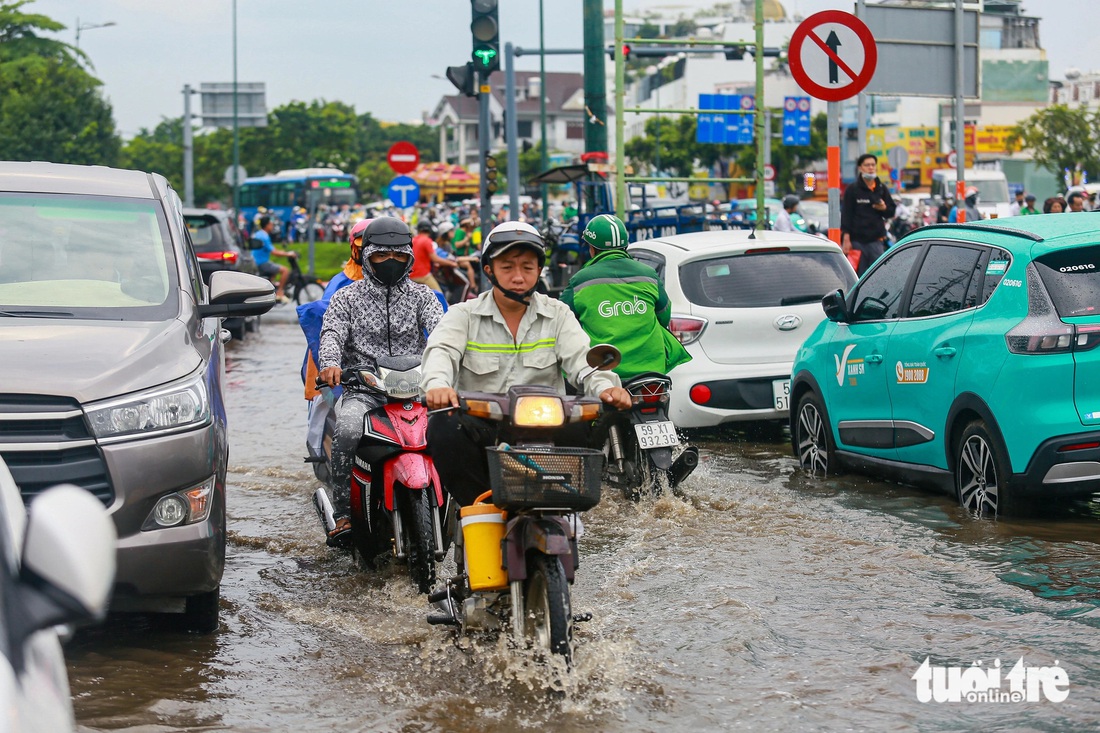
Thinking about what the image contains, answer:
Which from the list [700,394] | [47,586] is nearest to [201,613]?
[47,586]

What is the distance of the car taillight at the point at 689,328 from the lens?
10.5m

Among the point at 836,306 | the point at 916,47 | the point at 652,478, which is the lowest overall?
the point at 652,478

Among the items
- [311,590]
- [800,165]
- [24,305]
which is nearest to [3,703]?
[24,305]

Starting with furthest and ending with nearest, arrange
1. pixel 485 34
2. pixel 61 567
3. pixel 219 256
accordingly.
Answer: pixel 219 256
pixel 485 34
pixel 61 567

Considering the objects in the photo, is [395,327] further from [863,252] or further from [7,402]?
[863,252]

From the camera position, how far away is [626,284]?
27.9 ft

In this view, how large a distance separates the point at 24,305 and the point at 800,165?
76758 mm

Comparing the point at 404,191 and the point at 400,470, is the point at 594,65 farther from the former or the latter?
the point at 400,470

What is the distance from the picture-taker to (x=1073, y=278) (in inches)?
282

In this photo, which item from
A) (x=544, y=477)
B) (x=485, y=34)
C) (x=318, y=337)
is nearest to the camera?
(x=544, y=477)

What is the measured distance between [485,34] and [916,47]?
4759mm

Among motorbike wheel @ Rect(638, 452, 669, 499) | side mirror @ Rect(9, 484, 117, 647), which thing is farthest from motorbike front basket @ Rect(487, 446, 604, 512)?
motorbike wheel @ Rect(638, 452, 669, 499)

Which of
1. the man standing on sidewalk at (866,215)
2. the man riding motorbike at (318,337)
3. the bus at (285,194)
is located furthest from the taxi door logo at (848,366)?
the bus at (285,194)

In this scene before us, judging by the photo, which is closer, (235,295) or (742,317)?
(235,295)
